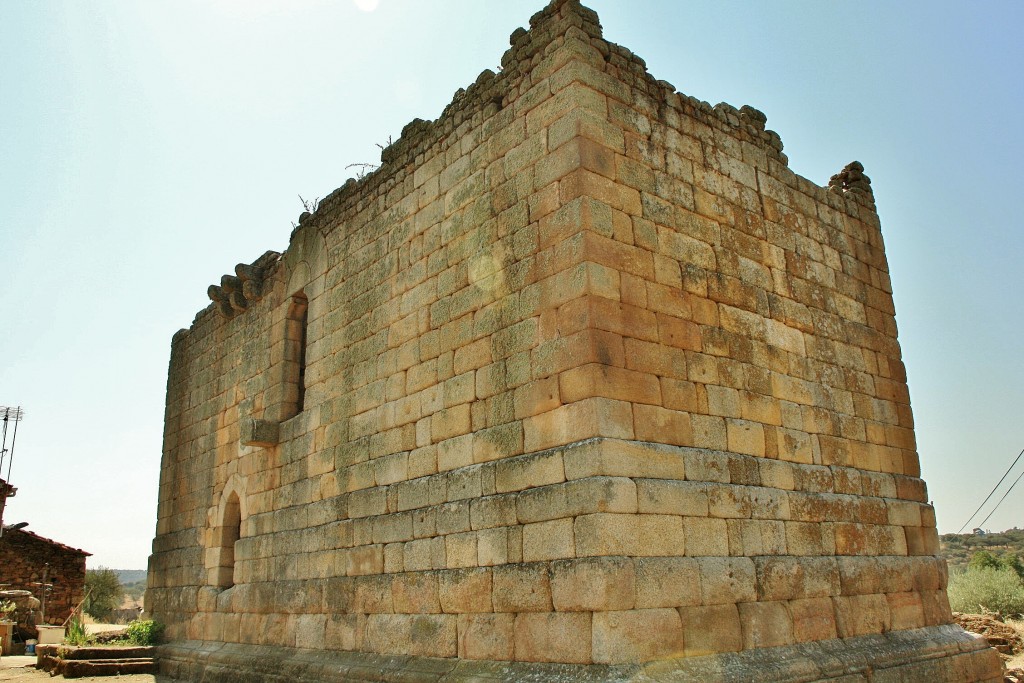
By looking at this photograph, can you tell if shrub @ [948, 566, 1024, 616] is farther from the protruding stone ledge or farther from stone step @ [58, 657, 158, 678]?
stone step @ [58, 657, 158, 678]

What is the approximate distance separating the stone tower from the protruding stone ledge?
1.8 inches

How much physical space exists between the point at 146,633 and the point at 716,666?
29.7 feet

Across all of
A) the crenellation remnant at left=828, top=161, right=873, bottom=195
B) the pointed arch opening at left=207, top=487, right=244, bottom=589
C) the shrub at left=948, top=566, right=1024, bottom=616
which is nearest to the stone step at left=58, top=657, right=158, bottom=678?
the pointed arch opening at left=207, top=487, right=244, bottom=589

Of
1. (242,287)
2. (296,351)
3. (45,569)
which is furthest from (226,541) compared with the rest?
(45,569)

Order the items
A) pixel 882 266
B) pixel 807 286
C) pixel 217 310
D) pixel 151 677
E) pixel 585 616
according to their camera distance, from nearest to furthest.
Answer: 1. pixel 585 616
2. pixel 807 286
3. pixel 882 266
4. pixel 151 677
5. pixel 217 310

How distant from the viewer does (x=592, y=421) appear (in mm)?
5188

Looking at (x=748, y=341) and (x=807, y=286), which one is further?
(x=807, y=286)

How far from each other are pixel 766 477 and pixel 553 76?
347 cm

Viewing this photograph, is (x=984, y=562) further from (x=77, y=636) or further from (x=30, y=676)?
(x=30, y=676)

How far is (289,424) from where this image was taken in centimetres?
883

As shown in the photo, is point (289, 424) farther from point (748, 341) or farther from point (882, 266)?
point (882, 266)

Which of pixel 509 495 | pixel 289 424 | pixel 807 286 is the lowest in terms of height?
pixel 509 495

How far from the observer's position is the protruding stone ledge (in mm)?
8898

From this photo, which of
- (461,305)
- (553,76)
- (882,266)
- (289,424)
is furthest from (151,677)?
(882,266)
